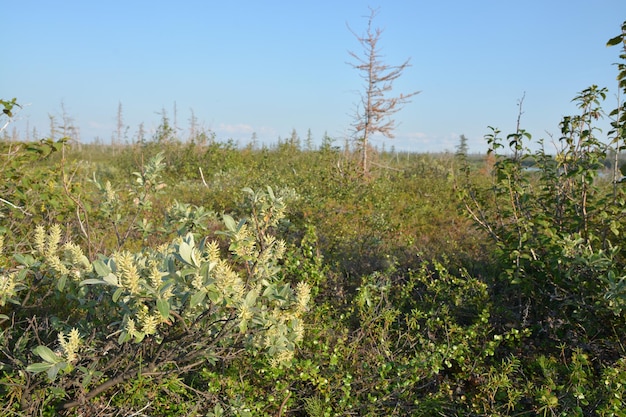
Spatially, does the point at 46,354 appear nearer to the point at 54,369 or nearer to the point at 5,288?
the point at 54,369

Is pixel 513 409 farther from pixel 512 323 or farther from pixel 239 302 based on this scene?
pixel 239 302

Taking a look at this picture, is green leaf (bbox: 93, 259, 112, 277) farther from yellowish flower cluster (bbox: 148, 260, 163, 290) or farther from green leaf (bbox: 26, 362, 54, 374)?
green leaf (bbox: 26, 362, 54, 374)

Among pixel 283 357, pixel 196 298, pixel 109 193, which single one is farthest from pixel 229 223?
pixel 109 193

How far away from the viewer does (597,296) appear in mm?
3020

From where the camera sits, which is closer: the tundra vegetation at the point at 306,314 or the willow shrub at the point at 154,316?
the willow shrub at the point at 154,316

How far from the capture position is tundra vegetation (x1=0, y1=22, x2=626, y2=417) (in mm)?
2232

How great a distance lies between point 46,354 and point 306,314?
1.89 m

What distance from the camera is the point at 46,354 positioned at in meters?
1.98

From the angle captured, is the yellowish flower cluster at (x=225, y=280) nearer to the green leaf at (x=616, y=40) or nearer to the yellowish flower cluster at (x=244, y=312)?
the yellowish flower cluster at (x=244, y=312)

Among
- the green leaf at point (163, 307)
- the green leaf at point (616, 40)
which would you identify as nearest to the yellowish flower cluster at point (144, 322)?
the green leaf at point (163, 307)

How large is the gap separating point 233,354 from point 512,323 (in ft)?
7.06

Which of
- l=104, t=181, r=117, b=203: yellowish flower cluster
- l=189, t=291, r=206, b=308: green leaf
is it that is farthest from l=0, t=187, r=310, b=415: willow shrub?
l=104, t=181, r=117, b=203: yellowish flower cluster

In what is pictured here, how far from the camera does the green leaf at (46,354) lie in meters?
1.95

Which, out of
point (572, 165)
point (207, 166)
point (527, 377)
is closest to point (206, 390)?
point (527, 377)
